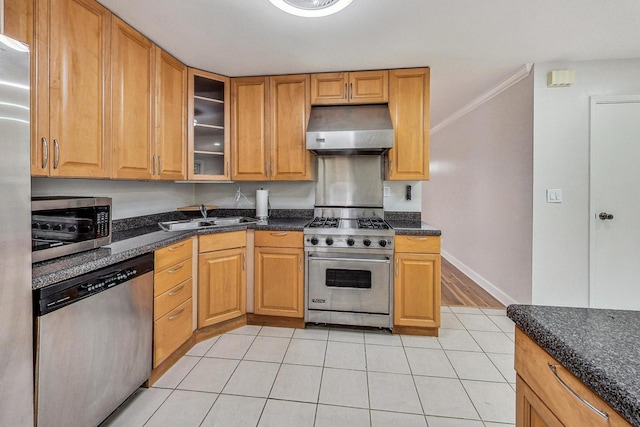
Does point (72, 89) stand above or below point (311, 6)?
below

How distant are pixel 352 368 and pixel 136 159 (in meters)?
2.11

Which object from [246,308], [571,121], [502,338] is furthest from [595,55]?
[246,308]

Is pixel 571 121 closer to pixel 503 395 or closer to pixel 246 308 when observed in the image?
pixel 503 395

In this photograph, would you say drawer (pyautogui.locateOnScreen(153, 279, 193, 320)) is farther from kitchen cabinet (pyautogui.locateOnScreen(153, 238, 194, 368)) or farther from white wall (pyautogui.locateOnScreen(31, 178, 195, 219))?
white wall (pyautogui.locateOnScreen(31, 178, 195, 219))

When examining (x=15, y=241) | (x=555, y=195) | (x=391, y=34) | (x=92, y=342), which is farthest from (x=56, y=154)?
(x=555, y=195)

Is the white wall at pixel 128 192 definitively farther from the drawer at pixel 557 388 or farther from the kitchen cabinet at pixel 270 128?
the drawer at pixel 557 388

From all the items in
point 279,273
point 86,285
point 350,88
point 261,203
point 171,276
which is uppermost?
point 350,88

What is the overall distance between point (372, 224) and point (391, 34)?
1508mm

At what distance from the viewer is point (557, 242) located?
262cm

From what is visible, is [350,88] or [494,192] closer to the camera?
[350,88]

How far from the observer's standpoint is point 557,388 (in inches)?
26.2

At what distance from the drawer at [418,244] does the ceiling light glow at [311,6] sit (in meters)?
1.69

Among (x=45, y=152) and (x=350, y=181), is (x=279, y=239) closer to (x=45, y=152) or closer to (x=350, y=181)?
(x=350, y=181)

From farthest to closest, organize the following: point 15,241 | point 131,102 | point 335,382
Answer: point 131,102, point 335,382, point 15,241
